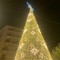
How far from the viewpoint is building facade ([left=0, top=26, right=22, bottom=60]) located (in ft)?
22.4

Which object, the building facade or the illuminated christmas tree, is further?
the building facade

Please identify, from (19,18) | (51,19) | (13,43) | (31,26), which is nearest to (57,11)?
(51,19)

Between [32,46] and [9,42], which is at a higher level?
[9,42]

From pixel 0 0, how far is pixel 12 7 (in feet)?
1.70

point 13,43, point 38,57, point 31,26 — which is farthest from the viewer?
point 13,43

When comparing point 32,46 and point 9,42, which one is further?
point 9,42

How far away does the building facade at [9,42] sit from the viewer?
6.82m

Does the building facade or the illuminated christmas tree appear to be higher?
the building facade

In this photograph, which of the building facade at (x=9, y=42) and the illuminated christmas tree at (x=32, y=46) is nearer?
the illuminated christmas tree at (x=32, y=46)

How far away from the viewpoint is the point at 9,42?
7152mm

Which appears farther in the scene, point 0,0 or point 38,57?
point 0,0

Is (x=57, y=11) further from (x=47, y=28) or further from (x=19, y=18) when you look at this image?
(x=19, y=18)

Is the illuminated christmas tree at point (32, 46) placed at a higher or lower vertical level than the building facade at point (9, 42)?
lower

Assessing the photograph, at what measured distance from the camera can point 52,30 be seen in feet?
24.9
